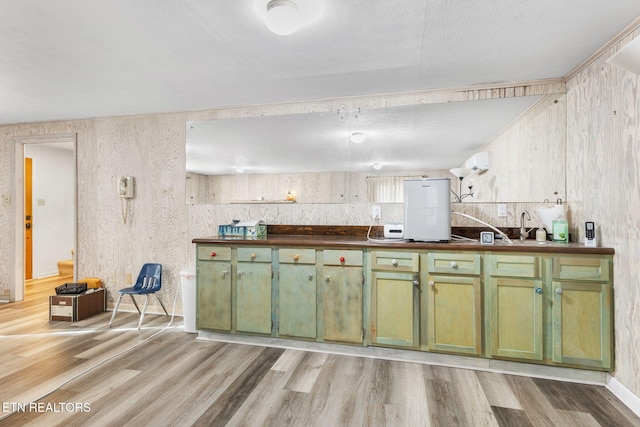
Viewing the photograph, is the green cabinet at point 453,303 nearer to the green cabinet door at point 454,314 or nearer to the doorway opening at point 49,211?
the green cabinet door at point 454,314

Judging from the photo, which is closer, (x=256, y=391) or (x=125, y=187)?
(x=256, y=391)

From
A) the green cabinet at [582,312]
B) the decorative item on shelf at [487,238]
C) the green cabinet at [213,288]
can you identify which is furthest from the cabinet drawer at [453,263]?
the green cabinet at [213,288]

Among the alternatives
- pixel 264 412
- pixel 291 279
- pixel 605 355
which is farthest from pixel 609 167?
pixel 264 412

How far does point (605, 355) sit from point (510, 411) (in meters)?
0.82

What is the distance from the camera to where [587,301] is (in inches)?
88.5

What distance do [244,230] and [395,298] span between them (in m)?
1.59

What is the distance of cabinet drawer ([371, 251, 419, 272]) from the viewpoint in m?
2.56

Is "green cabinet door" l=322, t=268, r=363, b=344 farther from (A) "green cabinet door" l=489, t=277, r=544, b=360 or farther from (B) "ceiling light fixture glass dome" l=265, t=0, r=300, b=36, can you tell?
(B) "ceiling light fixture glass dome" l=265, t=0, r=300, b=36

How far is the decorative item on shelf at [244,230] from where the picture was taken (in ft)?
10.8

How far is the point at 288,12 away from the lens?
1.78m

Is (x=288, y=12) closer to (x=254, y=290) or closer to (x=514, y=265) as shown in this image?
(x=254, y=290)

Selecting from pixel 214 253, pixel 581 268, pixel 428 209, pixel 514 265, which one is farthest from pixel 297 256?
pixel 581 268

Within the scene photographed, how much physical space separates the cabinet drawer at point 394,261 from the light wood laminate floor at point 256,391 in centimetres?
73

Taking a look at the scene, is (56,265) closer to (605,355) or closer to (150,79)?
(150,79)
